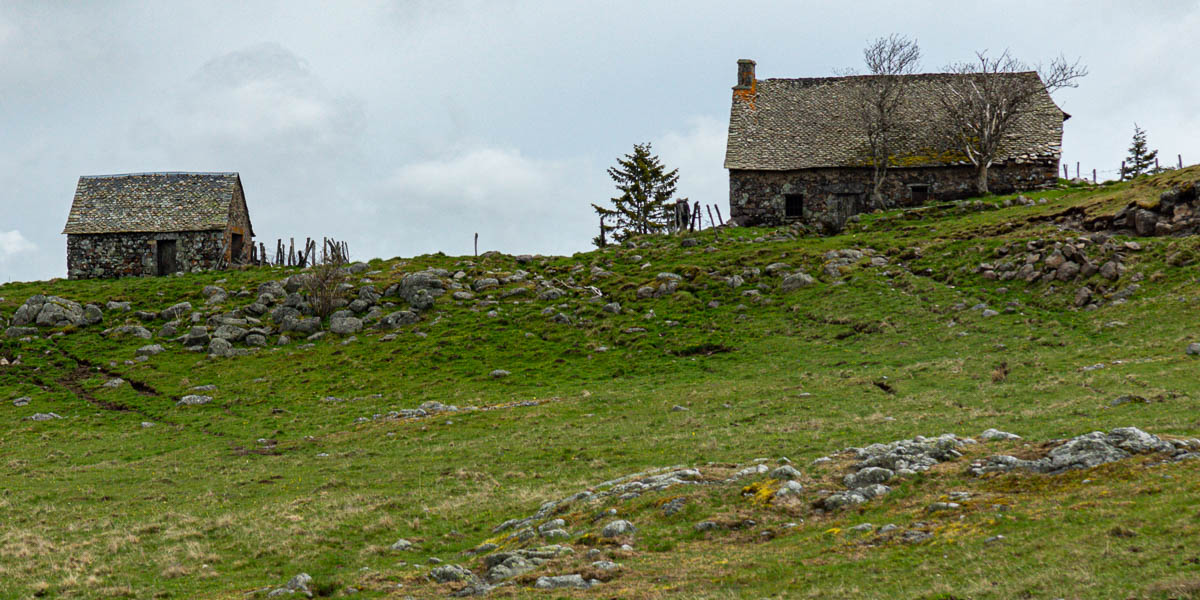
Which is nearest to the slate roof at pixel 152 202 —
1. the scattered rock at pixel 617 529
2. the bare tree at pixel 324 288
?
the bare tree at pixel 324 288

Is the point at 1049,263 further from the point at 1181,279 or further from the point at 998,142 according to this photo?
the point at 998,142

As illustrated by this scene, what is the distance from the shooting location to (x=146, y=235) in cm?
6719

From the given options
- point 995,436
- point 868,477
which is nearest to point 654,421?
point 995,436

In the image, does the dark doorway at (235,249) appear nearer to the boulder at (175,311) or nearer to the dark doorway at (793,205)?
the boulder at (175,311)

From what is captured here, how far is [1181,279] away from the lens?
33969 millimetres

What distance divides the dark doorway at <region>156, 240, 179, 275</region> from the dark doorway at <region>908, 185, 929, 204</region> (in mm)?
55591

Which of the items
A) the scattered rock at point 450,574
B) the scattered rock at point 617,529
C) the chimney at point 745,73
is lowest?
the scattered rock at point 450,574

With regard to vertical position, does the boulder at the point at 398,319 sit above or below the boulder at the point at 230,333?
above

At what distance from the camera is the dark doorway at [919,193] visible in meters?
64.6

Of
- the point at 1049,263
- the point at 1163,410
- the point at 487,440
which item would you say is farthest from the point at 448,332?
the point at 1163,410

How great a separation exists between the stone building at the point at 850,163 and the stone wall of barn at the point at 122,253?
40.6 meters

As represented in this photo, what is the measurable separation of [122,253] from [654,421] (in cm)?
5614

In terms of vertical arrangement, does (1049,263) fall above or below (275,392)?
above

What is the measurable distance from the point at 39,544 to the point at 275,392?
1984cm
